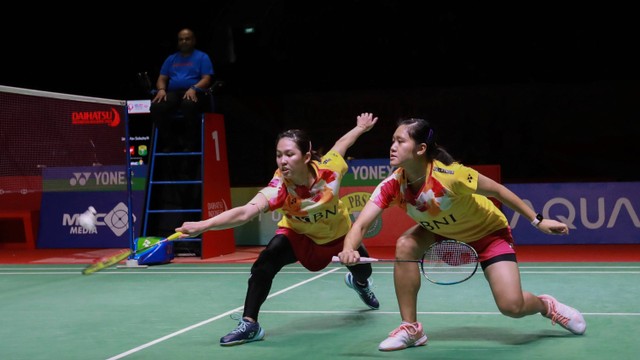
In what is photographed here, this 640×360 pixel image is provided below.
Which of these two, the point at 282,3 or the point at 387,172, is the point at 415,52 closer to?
the point at 282,3

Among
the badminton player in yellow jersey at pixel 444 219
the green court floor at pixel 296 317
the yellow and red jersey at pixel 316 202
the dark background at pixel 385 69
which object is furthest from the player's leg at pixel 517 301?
the dark background at pixel 385 69

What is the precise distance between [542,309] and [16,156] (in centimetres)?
903

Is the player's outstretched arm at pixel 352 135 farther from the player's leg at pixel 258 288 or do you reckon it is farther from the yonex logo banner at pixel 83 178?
the yonex logo banner at pixel 83 178

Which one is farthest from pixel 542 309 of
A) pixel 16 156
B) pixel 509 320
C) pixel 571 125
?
pixel 571 125

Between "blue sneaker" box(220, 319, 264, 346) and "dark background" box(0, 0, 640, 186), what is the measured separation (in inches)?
454

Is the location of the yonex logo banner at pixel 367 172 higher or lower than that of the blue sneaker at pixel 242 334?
higher

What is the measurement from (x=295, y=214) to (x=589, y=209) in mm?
7526

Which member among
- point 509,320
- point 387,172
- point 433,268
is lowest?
point 509,320

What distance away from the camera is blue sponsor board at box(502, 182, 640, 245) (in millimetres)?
11758

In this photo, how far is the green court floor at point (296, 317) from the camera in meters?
5.03

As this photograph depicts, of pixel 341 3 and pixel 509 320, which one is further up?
pixel 341 3

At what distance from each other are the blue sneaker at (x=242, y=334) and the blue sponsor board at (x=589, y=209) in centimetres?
751

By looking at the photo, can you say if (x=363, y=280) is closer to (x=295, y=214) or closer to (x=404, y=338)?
(x=295, y=214)

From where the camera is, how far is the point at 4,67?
19.3m
